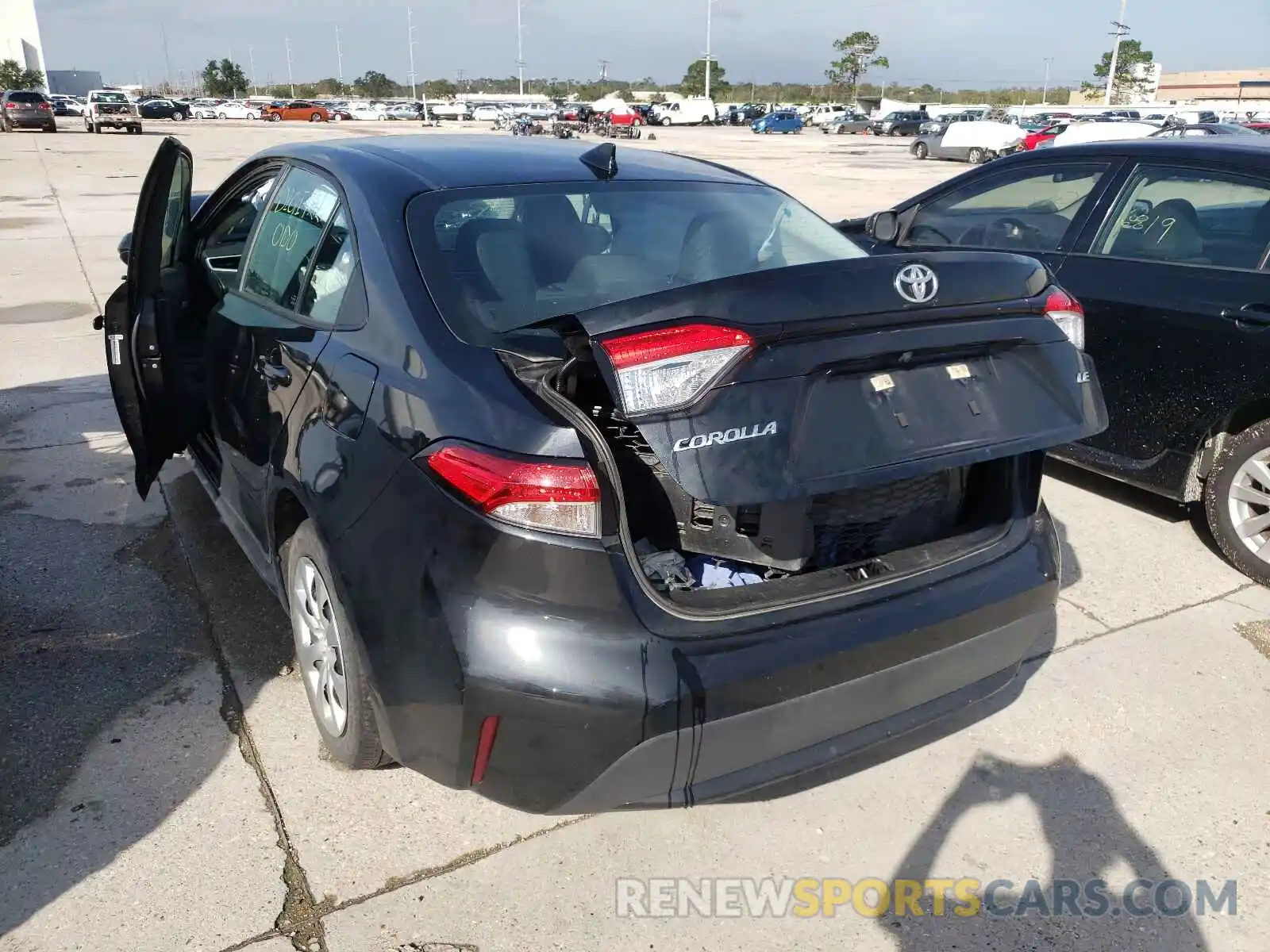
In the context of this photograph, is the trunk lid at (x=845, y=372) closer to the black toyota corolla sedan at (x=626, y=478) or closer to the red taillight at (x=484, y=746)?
the black toyota corolla sedan at (x=626, y=478)

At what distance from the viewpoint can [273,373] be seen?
2756 millimetres

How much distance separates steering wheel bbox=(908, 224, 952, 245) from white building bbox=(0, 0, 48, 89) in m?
110

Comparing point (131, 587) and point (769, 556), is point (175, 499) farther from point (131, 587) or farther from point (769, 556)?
point (769, 556)

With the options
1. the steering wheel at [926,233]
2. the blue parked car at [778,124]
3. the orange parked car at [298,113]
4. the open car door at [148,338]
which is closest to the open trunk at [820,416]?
the open car door at [148,338]

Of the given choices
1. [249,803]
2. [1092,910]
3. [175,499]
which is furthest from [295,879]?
[175,499]

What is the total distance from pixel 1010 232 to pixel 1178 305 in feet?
3.53

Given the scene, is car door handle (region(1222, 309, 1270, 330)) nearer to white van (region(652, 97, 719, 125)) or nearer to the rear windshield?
the rear windshield

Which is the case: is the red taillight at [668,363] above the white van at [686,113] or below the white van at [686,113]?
below

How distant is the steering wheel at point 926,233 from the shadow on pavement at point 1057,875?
3.07 metres

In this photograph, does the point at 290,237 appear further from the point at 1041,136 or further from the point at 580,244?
the point at 1041,136

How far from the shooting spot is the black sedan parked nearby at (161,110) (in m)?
59.4

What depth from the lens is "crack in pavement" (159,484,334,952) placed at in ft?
6.98

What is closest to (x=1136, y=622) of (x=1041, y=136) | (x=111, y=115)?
(x=1041, y=136)

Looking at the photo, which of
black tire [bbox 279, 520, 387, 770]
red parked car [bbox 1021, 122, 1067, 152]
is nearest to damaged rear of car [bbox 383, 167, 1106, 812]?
black tire [bbox 279, 520, 387, 770]
